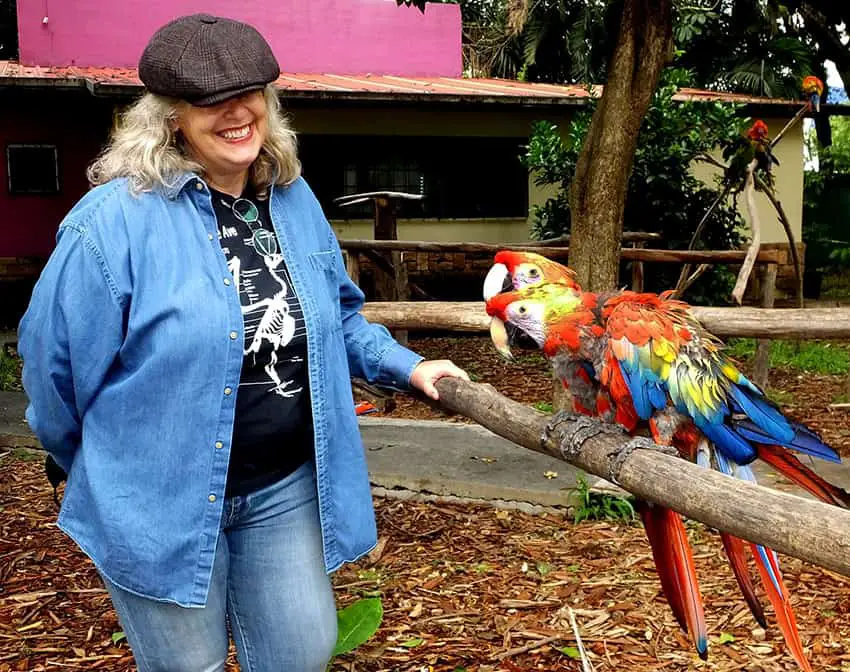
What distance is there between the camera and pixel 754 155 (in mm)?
6090

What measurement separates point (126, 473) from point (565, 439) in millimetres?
849

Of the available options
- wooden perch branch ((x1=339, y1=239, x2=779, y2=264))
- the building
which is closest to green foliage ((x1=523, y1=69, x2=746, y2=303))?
the building

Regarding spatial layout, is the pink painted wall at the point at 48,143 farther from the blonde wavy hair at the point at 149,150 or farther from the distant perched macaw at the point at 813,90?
the blonde wavy hair at the point at 149,150

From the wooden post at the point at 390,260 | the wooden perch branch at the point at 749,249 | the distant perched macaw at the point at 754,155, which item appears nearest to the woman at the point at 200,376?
the wooden perch branch at the point at 749,249

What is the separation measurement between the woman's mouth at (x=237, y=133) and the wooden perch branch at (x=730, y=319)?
1.52 metres

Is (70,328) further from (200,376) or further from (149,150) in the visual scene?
(149,150)

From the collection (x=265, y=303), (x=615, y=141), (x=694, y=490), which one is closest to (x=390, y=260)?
(x=615, y=141)

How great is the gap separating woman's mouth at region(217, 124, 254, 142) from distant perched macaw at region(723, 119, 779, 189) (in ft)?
16.7

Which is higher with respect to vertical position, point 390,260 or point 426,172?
point 426,172

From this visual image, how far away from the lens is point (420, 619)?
2.82 m

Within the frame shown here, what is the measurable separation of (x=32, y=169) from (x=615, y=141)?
7230 millimetres

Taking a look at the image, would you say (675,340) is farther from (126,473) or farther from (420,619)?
(420,619)

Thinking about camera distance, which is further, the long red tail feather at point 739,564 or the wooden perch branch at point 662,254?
the wooden perch branch at point 662,254

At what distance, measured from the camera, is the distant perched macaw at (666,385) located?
5.85 feet
